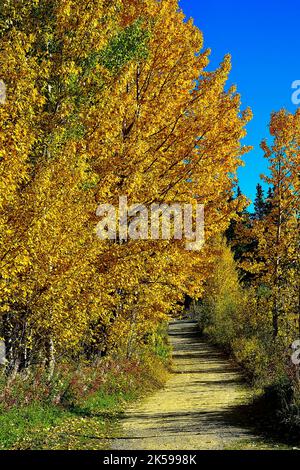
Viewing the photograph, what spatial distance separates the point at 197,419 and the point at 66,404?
319 centimetres

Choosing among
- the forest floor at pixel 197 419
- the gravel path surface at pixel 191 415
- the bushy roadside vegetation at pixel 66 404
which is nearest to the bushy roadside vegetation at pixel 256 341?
the forest floor at pixel 197 419

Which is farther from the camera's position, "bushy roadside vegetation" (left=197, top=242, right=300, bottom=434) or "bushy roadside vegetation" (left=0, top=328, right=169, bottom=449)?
"bushy roadside vegetation" (left=197, top=242, right=300, bottom=434)

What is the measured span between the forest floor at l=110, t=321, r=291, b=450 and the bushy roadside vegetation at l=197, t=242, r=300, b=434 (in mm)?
589

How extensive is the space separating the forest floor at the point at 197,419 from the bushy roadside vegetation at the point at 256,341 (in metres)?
0.59

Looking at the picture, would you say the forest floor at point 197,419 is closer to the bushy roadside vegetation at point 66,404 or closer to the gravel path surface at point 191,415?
the gravel path surface at point 191,415

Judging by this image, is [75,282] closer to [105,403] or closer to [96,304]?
[96,304]

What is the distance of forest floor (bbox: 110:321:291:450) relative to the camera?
8.34 metres

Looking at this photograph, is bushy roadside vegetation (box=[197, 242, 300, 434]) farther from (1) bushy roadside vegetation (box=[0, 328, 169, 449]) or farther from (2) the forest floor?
(1) bushy roadside vegetation (box=[0, 328, 169, 449])

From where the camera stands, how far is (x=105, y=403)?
12648 mm

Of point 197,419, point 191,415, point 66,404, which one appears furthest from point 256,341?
point 66,404

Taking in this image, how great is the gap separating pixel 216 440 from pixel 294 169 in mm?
14886

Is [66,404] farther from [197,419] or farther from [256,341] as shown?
[256,341]

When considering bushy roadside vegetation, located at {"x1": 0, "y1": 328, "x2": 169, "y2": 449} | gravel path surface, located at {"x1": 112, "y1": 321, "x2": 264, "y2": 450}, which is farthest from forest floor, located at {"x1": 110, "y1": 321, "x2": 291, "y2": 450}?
bushy roadside vegetation, located at {"x1": 0, "y1": 328, "x2": 169, "y2": 449}

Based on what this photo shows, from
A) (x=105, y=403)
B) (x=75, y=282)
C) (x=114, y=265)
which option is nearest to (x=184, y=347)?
(x=105, y=403)
